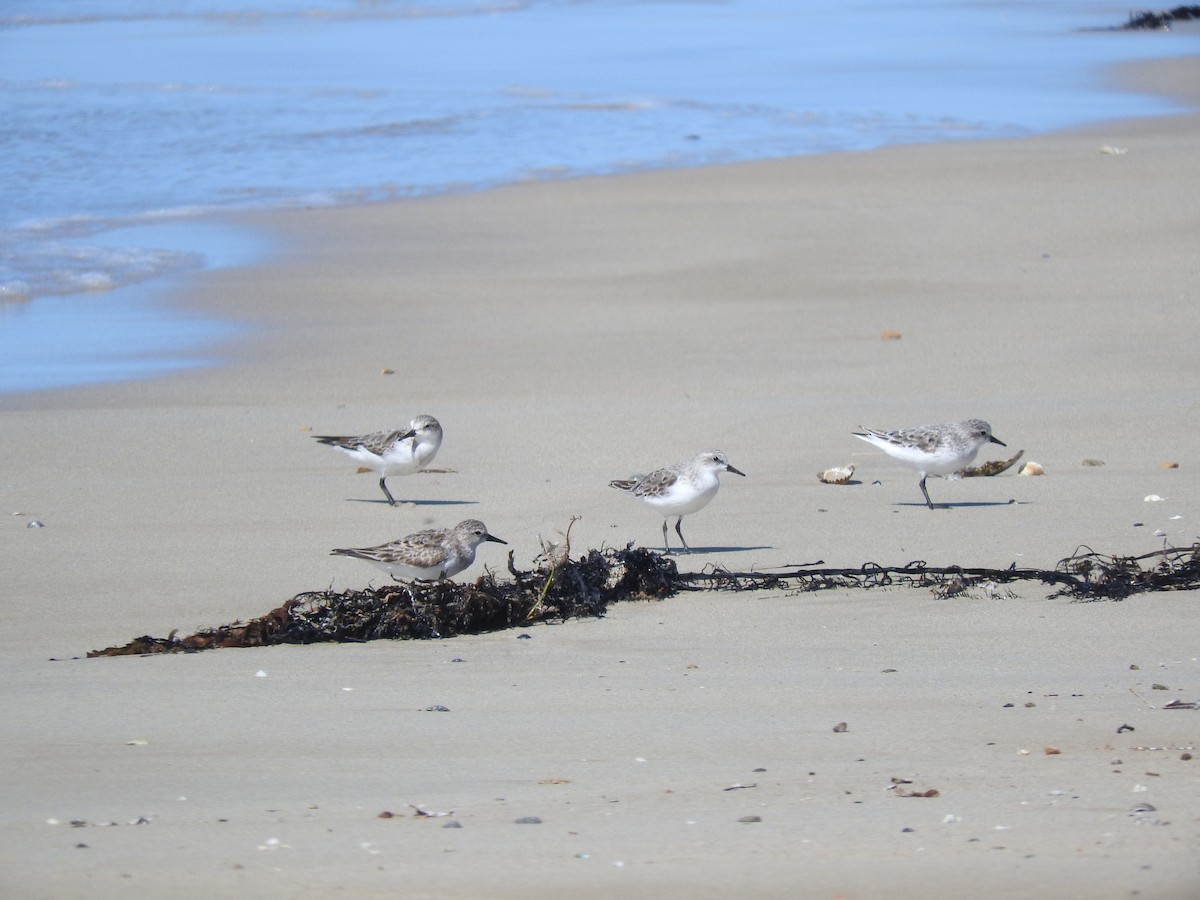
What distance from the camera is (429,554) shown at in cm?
673

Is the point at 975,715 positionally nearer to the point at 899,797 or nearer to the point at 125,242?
the point at 899,797

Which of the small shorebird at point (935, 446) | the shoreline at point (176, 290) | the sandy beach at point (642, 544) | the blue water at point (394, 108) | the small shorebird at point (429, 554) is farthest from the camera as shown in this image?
the blue water at point (394, 108)

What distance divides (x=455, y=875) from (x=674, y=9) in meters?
40.2

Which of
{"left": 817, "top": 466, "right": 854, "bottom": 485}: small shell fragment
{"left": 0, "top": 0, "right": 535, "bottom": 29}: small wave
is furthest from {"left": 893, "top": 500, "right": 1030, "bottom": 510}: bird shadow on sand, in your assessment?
{"left": 0, "top": 0, "right": 535, "bottom": 29}: small wave

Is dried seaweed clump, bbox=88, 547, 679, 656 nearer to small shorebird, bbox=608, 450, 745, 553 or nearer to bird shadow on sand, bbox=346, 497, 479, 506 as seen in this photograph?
small shorebird, bbox=608, 450, 745, 553

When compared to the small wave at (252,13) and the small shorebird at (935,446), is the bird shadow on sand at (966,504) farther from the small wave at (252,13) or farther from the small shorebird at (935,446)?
the small wave at (252,13)

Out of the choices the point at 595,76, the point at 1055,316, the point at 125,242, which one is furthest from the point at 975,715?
the point at 595,76

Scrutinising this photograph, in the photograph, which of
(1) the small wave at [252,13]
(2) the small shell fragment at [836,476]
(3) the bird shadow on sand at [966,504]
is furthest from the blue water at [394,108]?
(3) the bird shadow on sand at [966,504]

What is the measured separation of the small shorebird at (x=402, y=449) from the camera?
8.41m

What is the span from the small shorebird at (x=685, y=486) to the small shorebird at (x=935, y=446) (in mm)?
1160

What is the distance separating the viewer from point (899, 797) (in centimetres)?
419

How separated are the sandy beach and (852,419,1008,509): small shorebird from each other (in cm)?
21

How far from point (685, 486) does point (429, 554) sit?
1288mm

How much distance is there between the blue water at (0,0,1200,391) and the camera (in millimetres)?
15062
